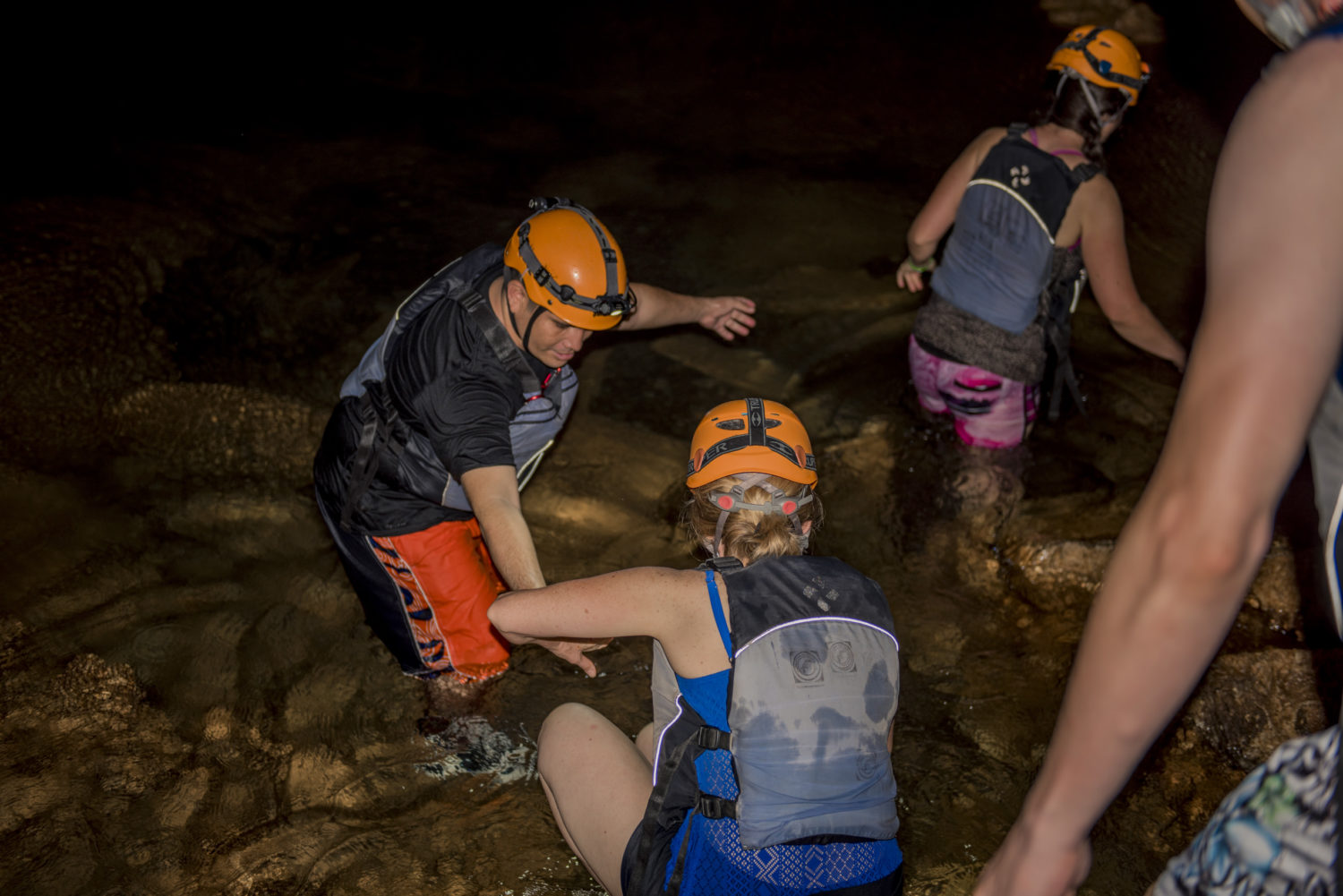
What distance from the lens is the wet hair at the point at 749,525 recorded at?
7.76ft

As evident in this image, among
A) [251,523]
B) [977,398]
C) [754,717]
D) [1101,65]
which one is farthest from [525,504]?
[1101,65]

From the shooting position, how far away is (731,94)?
834 cm

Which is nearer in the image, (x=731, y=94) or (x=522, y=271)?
(x=522, y=271)

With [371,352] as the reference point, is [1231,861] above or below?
above

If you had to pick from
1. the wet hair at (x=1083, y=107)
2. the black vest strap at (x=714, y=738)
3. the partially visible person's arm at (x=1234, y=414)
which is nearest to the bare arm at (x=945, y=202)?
the wet hair at (x=1083, y=107)

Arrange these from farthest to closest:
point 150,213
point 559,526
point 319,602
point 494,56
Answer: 1. point 494,56
2. point 150,213
3. point 559,526
4. point 319,602

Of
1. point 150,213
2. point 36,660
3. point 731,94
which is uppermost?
point 731,94

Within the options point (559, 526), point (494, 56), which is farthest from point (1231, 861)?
point (494, 56)

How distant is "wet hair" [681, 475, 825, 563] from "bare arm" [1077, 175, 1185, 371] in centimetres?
215

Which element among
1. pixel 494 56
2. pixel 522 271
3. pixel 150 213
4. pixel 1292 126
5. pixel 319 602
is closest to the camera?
pixel 1292 126

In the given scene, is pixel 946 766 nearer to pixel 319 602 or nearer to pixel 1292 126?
pixel 319 602

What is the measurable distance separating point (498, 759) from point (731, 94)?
6660 mm

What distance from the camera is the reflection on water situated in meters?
3.10

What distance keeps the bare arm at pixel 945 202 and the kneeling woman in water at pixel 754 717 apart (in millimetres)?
2307
